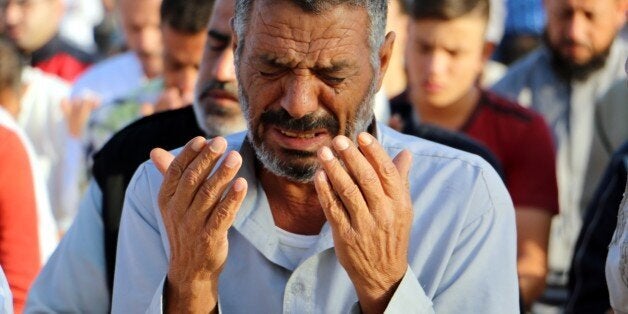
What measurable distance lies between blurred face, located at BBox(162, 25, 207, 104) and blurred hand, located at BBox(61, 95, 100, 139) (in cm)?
212

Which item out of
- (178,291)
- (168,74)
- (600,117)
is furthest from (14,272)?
(600,117)

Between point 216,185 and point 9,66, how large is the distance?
3.98m

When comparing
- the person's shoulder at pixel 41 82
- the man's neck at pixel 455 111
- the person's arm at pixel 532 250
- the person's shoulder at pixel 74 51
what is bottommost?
the person's shoulder at pixel 74 51

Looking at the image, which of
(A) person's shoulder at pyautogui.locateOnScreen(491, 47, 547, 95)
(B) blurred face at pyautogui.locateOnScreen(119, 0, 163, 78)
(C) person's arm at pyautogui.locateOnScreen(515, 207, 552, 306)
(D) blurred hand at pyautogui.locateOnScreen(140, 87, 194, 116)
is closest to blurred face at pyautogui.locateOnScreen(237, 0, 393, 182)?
(D) blurred hand at pyautogui.locateOnScreen(140, 87, 194, 116)

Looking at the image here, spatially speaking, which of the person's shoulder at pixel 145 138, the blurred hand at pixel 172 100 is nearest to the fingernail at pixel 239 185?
the person's shoulder at pixel 145 138

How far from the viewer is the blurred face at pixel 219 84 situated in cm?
474

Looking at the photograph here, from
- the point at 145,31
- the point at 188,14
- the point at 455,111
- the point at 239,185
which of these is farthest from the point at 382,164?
the point at 145,31

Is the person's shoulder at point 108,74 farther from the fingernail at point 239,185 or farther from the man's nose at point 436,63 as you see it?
the fingernail at point 239,185

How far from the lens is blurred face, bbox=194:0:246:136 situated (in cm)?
474

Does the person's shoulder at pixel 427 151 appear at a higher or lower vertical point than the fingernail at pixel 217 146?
lower

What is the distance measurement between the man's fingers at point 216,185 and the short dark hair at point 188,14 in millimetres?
2153

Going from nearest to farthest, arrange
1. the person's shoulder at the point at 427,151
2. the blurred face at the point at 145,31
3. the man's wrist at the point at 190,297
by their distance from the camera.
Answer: the man's wrist at the point at 190,297
the person's shoulder at the point at 427,151
the blurred face at the point at 145,31

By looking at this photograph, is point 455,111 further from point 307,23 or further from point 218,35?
point 307,23

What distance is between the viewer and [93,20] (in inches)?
567
